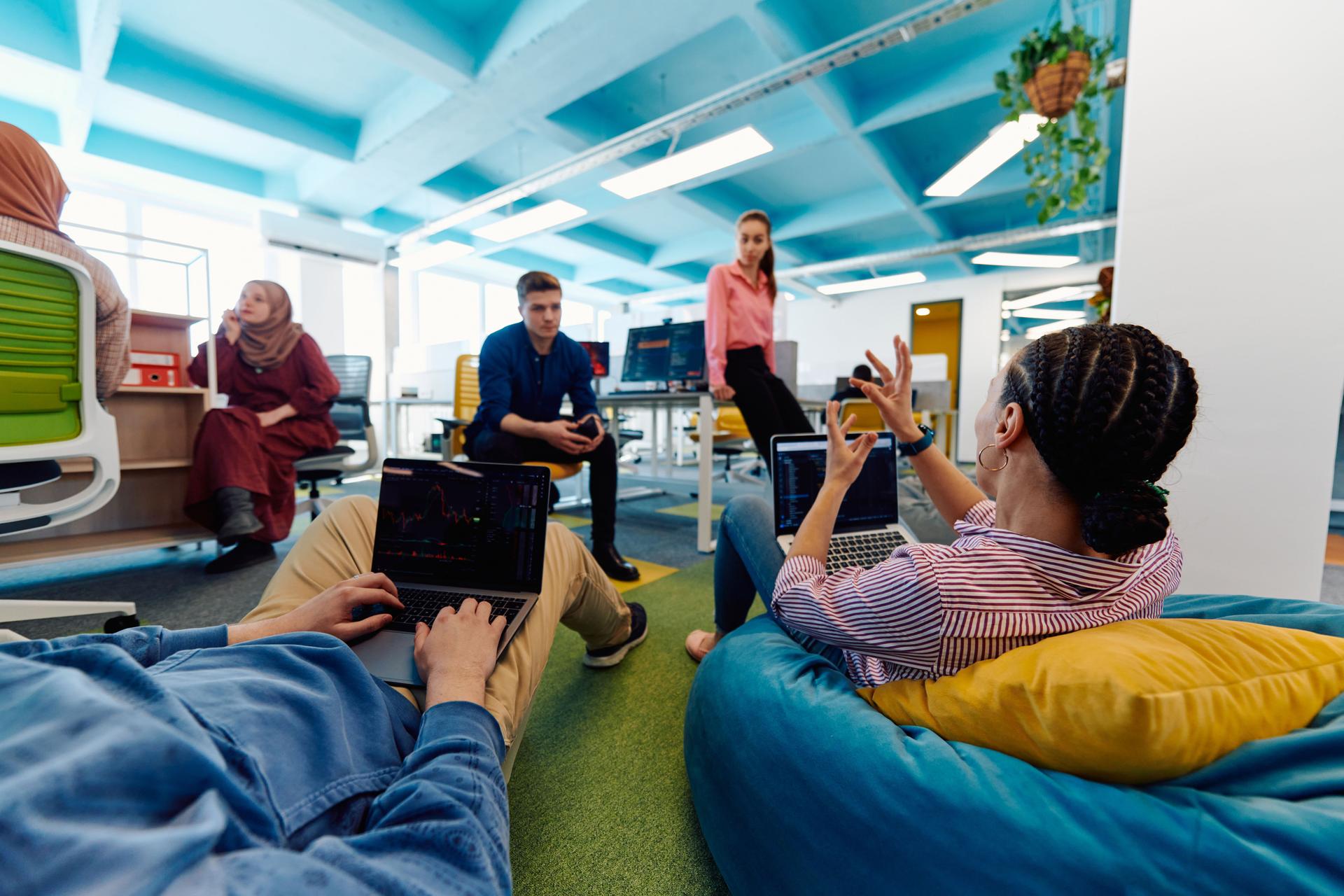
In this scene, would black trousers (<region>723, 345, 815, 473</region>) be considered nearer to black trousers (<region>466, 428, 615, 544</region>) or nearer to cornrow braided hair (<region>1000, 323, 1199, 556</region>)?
black trousers (<region>466, 428, 615, 544</region>)

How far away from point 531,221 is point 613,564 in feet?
17.1

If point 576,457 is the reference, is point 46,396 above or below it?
above

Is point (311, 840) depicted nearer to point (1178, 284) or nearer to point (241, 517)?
point (1178, 284)

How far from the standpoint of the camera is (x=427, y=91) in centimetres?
450

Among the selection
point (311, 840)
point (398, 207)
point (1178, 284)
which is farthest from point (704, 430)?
point (398, 207)

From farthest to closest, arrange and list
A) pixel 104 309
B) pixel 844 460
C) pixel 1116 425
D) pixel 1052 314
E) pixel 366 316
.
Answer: pixel 1052 314 → pixel 366 316 → pixel 104 309 → pixel 844 460 → pixel 1116 425

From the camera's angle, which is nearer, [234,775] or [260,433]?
[234,775]

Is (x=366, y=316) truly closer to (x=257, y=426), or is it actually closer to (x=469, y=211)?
(x=469, y=211)

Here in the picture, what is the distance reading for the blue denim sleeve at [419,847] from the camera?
1.03 feet

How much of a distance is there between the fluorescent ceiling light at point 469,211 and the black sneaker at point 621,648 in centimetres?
512

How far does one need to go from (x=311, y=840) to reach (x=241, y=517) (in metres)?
2.35

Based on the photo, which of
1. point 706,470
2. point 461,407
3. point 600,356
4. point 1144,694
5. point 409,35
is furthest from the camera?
point 600,356

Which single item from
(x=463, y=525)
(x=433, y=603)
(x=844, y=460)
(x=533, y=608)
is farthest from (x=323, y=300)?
(x=844, y=460)

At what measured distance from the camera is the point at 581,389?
100 inches
